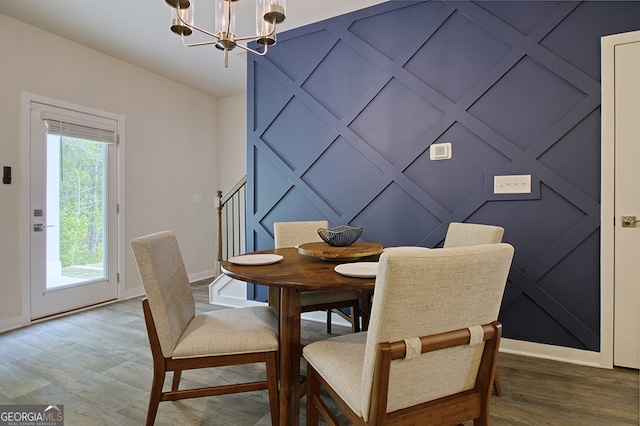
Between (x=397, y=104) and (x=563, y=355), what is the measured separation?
214 cm

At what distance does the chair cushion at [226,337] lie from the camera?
137cm

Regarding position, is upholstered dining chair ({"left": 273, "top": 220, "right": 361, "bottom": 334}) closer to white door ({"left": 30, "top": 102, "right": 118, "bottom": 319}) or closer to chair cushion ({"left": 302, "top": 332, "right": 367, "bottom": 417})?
chair cushion ({"left": 302, "top": 332, "right": 367, "bottom": 417})

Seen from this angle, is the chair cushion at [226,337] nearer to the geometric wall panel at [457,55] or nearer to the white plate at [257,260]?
the white plate at [257,260]

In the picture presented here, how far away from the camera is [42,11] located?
2736 millimetres

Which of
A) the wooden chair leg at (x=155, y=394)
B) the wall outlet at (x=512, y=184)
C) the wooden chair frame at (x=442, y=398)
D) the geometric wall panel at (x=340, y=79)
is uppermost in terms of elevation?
the geometric wall panel at (x=340, y=79)

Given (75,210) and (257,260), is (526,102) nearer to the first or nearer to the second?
(257,260)

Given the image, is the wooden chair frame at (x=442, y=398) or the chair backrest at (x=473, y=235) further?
the chair backrest at (x=473, y=235)

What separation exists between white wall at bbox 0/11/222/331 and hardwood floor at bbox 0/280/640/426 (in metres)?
0.97

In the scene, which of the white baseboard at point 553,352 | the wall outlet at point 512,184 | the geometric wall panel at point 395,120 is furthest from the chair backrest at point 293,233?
the white baseboard at point 553,352

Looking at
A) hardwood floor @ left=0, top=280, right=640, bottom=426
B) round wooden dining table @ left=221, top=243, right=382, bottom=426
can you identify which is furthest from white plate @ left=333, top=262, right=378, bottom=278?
hardwood floor @ left=0, top=280, right=640, bottom=426

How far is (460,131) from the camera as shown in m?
2.45

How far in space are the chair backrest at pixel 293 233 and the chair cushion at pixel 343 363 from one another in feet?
3.90

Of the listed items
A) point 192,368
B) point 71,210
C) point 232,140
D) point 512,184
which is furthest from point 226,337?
point 232,140

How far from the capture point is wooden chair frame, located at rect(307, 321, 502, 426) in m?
0.86
